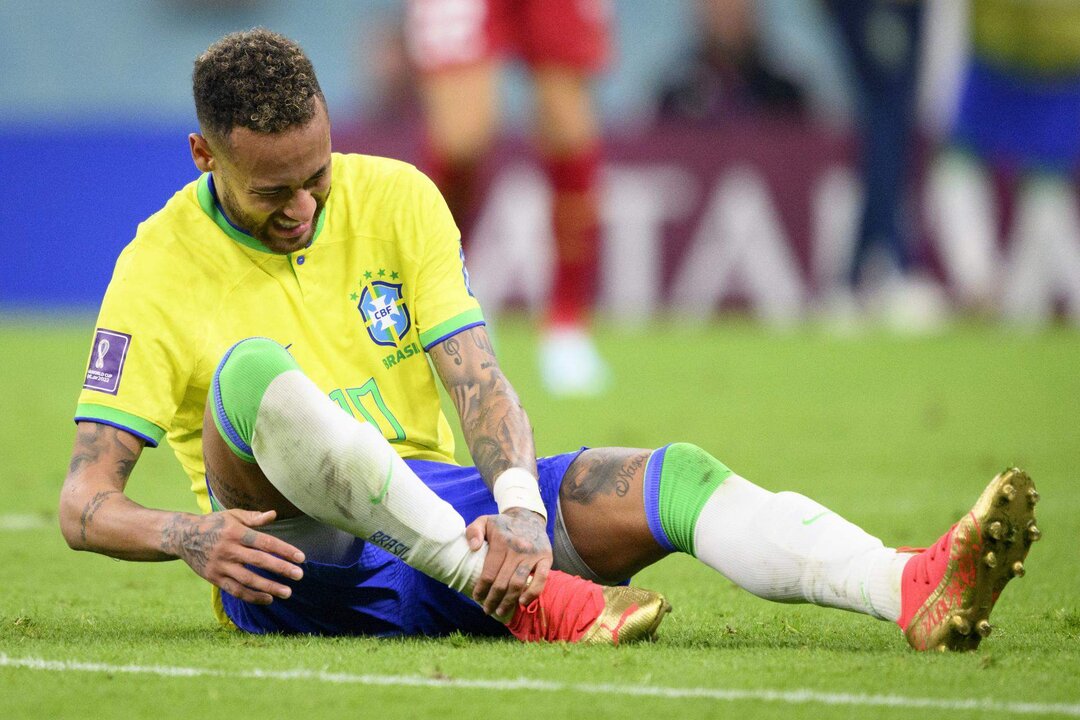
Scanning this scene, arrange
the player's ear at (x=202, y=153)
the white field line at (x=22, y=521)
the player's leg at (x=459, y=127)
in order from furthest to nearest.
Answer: the player's leg at (x=459, y=127)
the white field line at (x=22, y=521)
the player's ear at (x=202, y=153)

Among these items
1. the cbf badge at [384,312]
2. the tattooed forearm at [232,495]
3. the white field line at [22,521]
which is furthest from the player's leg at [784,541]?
the white field line at [22,521]

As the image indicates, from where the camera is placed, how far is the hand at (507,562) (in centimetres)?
296

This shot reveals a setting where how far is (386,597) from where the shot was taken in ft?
10.4

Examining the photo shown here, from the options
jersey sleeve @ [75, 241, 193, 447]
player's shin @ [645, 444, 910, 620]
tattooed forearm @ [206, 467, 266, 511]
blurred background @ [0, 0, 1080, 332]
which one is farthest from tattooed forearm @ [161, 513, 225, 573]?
blurred background @ [0, 0, 1080, 332]

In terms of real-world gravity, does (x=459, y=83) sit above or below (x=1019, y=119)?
below

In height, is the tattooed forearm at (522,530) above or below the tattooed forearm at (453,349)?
below

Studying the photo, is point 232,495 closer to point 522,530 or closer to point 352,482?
point 352,482

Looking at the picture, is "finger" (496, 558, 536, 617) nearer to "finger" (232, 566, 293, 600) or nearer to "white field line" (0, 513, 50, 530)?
"finger" (232, 566, 293, 600)

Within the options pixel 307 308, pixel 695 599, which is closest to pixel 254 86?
pixel 307 308

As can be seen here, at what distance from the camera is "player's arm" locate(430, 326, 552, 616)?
297 centimetres

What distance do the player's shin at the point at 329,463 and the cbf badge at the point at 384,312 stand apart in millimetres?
481

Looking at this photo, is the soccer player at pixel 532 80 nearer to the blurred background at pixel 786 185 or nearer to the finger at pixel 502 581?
the blurred background at pixel 786 185

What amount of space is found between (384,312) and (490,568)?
2.19 feet

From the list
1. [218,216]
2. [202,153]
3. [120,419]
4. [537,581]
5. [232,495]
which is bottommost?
[537,581]
